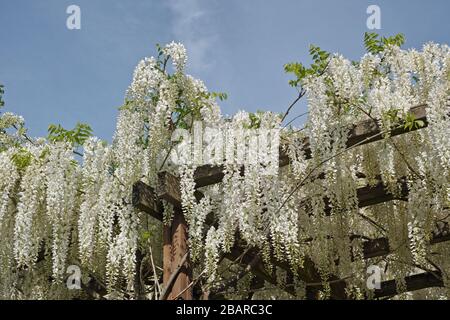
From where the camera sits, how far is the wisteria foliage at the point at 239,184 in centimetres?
503

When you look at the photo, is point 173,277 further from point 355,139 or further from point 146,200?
point 355,139

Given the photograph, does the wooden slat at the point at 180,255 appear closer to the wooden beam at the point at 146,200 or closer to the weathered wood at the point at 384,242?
the wooden beam at the point at 146,200

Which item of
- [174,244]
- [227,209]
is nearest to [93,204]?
[174,244]

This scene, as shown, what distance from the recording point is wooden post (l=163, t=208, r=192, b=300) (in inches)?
190

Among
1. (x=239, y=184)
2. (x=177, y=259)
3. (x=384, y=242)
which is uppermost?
(x=239, y=184)

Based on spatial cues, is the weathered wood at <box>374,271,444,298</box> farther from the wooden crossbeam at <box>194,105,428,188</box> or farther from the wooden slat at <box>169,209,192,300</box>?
the wooden slat at <box>169,209,192,300</box>

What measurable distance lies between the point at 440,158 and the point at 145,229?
2.75 m

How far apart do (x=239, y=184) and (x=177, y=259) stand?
867 millimetres

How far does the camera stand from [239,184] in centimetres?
511

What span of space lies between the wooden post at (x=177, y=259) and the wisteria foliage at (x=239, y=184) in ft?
0.33

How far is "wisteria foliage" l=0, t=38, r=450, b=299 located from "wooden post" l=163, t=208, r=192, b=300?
10 cm

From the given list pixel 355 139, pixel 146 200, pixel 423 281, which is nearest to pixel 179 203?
pixel 146 200

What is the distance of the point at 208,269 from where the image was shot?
4.95 metres

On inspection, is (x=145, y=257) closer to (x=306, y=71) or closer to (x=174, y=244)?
(x=174, y=244)
